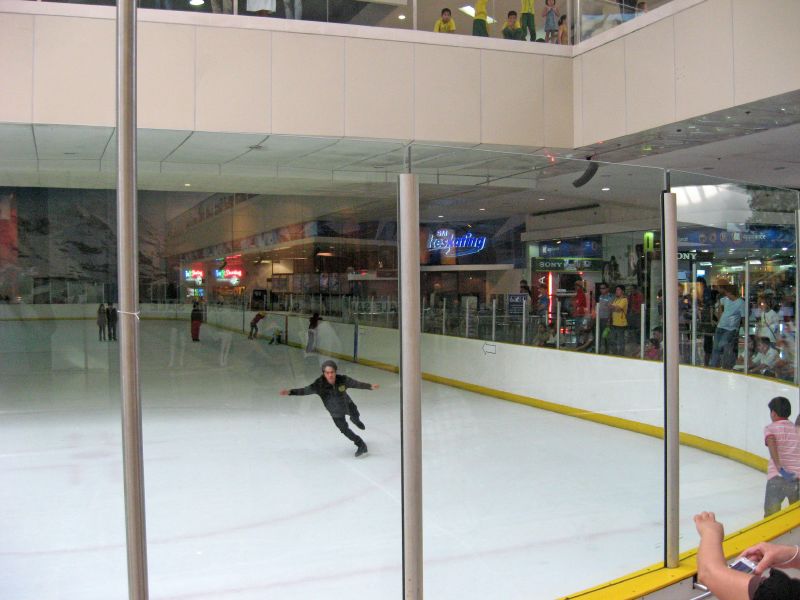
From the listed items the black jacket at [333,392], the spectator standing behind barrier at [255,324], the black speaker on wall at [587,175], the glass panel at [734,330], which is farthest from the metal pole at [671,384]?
the spectator standing behind barrier at [255,324]

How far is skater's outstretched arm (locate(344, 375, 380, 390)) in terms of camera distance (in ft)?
9.22

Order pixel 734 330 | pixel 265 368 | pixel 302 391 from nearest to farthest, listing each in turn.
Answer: pixel 302 391, pixel 265 368, pixel 734 330

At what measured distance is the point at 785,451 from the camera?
4227 mm

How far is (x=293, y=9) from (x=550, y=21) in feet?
10.8

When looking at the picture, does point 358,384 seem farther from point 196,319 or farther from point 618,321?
point 618,321

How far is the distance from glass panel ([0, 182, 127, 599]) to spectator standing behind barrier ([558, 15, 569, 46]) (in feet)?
24.0

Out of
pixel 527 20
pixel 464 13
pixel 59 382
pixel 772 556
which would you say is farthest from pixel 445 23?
pixel 772 556

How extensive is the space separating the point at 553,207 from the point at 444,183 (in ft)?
2.87

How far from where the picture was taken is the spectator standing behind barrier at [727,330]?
16.4 ft

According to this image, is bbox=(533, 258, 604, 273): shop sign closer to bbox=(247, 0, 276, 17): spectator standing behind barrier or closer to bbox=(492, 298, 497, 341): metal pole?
bbox=(492, 298, 497, 341): metal pole

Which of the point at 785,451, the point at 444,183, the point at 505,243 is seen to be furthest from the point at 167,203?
the point at 785,451

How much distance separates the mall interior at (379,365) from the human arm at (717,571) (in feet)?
2.94

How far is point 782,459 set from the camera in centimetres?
425

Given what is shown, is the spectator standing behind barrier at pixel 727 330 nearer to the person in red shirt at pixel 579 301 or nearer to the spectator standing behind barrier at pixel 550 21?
the person in red shirt at pixel 579 301
